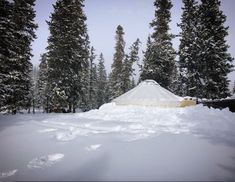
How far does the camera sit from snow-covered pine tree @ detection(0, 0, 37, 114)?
1633 cm

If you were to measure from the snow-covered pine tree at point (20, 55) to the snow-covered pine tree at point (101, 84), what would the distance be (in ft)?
100

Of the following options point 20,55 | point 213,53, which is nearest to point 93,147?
point 20,55

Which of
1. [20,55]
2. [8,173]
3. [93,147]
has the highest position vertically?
[20,55]

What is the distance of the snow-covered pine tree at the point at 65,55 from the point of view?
1906cm

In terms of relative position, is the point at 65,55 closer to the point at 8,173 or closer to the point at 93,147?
the point at 93,147

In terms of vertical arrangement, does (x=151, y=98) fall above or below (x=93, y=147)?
above

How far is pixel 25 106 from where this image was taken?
17672mm

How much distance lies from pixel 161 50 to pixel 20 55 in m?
16.0

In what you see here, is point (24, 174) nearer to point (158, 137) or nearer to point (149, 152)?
point (149, 152)

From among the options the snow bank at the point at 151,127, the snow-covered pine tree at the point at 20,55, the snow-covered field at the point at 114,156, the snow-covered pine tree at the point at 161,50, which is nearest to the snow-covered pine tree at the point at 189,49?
the snow-covered pine tree at the point at 161,50

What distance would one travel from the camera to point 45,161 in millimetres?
3824

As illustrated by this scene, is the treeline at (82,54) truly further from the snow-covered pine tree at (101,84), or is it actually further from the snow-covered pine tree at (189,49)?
the snow-covered pine tree at (101,84)

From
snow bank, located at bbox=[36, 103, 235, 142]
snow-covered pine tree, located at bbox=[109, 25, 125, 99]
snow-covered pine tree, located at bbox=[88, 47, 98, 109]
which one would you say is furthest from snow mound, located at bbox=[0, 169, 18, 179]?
snow-covered pine tree, located at bbox=[88, 47, 98, 109]

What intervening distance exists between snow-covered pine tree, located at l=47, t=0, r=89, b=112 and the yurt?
5.08 metres
